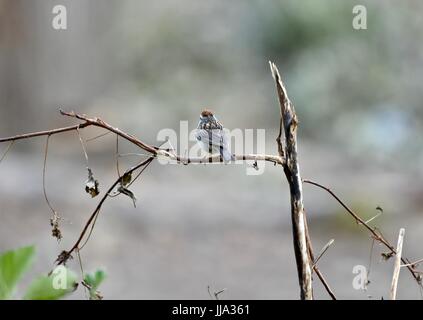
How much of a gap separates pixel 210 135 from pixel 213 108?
405 cm

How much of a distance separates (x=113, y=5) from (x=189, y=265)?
236 centimetres

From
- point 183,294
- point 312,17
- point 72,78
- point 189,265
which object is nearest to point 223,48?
point 312,17

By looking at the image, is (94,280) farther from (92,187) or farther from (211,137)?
(211,137)

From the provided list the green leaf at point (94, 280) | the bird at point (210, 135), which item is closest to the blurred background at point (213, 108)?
the bird at point (210, 135)

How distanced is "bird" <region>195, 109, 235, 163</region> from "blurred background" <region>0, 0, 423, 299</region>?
274 cm

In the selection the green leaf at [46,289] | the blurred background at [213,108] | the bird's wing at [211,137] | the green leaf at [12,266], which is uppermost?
the blurred background at [213,108]

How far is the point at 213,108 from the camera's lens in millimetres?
5484

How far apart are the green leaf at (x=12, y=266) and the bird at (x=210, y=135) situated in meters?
0.76

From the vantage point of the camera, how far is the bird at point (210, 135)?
4.56 ft

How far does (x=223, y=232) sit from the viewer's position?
4.62 m

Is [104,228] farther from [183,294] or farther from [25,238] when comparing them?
[183,294]

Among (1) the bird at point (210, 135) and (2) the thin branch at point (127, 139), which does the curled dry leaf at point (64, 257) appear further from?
(1) the bird at point (210, 135)

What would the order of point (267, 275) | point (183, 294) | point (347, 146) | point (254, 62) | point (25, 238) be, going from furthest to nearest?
point (254, 62)
point (347, 146)
point (25, 238)
point (267, 275)
point (183, 294)

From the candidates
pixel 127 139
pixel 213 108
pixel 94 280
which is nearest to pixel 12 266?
pixel 94 280
